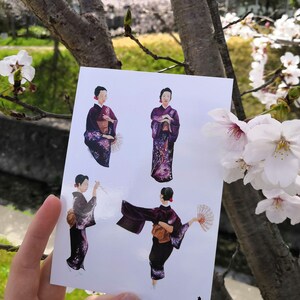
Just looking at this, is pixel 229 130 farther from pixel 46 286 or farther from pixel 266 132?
pixel 46 286

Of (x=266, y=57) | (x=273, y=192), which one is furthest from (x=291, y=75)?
(x=273, y=192)

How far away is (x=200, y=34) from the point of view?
918 millimetres

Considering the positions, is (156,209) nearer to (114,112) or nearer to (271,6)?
(114,112)

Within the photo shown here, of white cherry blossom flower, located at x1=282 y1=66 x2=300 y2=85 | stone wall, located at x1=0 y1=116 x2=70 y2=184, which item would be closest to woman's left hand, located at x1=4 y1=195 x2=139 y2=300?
white cherry blossom flower, located at x1=282 y1=66 x2=300 y2=85

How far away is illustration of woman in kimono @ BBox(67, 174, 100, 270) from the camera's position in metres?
0.65

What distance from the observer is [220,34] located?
941 mm

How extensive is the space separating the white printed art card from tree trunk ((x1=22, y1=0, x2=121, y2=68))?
20 cm

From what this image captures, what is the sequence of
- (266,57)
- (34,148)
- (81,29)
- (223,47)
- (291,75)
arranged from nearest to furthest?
(81,29) < (223,47) < (291,75) < (266,57) < (34,148)

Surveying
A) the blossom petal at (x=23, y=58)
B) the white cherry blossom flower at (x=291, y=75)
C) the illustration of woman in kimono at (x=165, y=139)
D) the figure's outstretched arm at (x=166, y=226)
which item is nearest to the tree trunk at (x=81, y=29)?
the blossom petal at (x=23, y=58)

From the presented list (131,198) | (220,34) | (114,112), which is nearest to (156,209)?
(131,198)

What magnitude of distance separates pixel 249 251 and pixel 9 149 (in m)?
3.48

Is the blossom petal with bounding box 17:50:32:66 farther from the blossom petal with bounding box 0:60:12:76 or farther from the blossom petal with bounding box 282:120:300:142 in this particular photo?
the blossom petal with bounding box 282:120:300:142

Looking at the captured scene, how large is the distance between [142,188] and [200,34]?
426 millimetres

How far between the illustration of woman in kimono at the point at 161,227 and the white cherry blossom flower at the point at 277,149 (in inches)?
5.3
